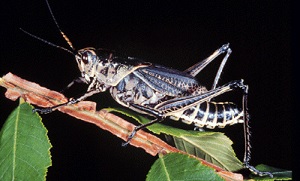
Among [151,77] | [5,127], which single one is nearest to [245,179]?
[5,127]

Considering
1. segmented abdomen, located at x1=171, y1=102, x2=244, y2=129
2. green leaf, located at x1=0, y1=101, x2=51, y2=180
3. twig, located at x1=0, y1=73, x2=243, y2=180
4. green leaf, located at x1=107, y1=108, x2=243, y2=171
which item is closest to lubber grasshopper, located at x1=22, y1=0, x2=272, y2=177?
segmented abdomen, located at x1=171, y1=102, x2=244, y2=129

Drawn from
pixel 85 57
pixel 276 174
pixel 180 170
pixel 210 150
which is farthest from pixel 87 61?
pixel 276 174

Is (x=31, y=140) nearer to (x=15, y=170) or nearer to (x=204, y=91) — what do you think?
(x=15, y=170)

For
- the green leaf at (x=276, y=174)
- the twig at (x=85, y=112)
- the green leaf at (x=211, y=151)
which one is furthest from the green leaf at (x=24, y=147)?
the green leaf at (x=276, y=174)

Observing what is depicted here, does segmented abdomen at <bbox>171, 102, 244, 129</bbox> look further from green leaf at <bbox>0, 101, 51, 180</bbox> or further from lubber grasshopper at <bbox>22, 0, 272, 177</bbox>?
green leaf at <bbox>0, 101, 51, 180</bbox>

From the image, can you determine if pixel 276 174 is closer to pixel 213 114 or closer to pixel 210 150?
pixel 210 150

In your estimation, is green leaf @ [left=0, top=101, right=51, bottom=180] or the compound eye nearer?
green leaf @ [left=0, top=101, right=51, bottom=180]
